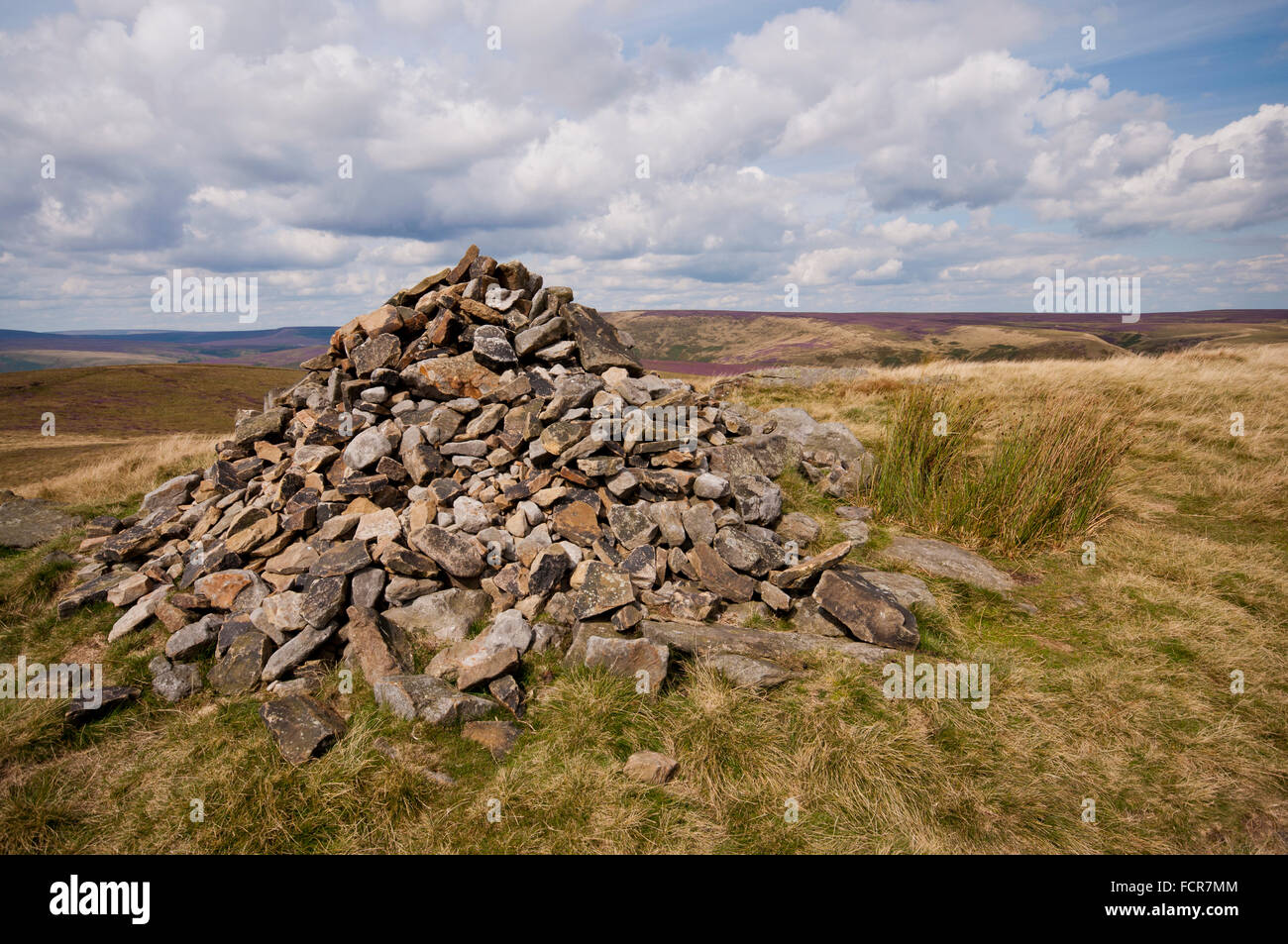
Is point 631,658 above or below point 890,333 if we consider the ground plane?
below

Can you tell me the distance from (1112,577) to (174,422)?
225 feet

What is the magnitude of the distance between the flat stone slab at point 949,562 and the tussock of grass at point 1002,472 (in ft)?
Result: 2.10

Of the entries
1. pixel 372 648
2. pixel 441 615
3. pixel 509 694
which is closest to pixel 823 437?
pixel 441 615

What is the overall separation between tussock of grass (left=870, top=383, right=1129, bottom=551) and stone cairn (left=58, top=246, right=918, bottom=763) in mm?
983

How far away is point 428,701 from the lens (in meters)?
5.32

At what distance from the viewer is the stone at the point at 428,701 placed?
5.23 metres

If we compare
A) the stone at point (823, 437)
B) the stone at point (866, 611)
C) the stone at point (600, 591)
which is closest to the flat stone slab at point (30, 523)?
the stone at point (600, 591)

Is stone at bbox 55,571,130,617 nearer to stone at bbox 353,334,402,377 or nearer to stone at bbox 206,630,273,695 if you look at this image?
stone at bbox 206,630,273,695

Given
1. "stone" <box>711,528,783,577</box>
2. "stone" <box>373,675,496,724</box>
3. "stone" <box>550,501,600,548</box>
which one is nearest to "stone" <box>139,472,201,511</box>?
"stone" <box>373,675,496,724</box>

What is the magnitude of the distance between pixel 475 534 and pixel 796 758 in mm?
4892

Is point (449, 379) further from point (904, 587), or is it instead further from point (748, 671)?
point (904, 587)
